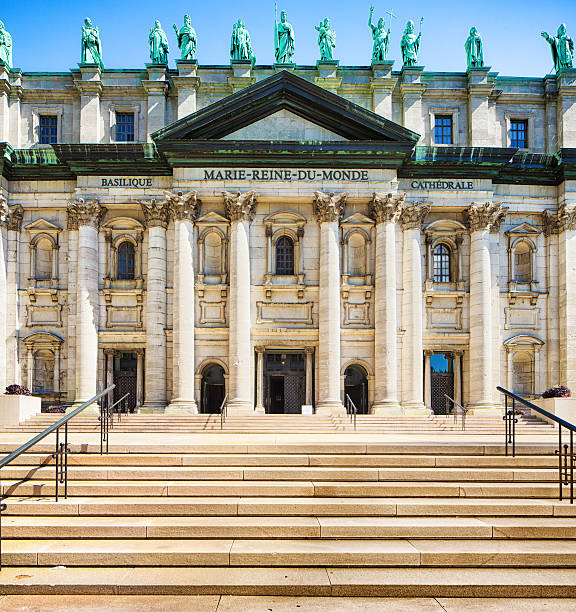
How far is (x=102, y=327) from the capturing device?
37.2 meters

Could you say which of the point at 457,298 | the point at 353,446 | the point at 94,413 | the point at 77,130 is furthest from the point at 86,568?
the point at 77,130

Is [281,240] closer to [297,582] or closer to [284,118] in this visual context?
[284,118]

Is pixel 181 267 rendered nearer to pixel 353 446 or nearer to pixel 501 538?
pixel 353 446

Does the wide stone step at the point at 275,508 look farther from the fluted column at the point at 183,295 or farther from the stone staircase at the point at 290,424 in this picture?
the fluted column at the point at 183,295

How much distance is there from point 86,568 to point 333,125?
28544mm

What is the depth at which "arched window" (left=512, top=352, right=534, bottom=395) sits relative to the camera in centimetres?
3828

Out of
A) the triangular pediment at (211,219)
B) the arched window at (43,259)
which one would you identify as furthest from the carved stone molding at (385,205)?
the arched window at (43,259)

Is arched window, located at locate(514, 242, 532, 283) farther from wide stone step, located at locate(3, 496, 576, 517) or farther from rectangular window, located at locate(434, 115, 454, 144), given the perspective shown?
wide stone step, located at locate(3, 496, 576, 517)

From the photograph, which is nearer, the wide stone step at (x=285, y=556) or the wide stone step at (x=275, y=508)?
the wide stone step at (x=285, y=556)

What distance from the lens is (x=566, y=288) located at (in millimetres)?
37875

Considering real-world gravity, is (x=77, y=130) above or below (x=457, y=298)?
above

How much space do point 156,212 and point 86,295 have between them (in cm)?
534

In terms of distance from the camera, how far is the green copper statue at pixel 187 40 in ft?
127

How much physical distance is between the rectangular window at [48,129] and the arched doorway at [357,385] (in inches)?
787
